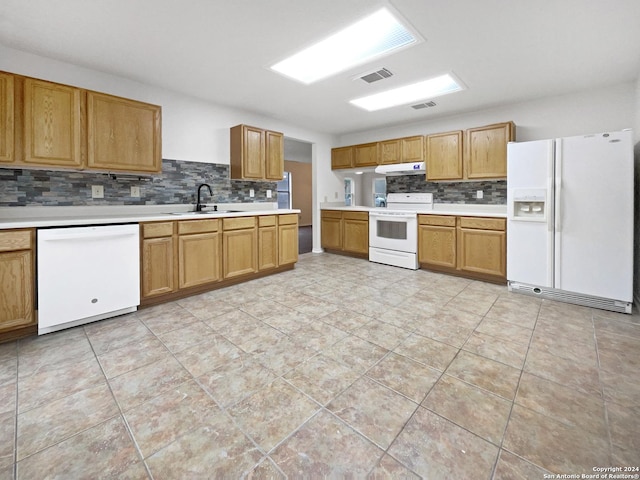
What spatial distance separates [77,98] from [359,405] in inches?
131

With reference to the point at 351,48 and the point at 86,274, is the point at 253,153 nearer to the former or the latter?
the point at 351,48

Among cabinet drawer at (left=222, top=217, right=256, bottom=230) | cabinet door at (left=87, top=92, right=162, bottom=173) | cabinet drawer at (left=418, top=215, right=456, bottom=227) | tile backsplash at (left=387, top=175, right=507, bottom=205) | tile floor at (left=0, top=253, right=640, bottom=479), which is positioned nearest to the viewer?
tile floor at (left=0, top=253, right=640, bottom=479)

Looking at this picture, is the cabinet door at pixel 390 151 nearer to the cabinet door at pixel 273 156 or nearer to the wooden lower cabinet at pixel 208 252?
the cabinet door at pixel 273 156

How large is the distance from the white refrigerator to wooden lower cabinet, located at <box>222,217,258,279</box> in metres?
3.08

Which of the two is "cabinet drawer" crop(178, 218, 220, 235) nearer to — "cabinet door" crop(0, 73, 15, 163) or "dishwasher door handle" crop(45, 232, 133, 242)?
"dishwasher door handle" crop(45, 232, 133, 242)

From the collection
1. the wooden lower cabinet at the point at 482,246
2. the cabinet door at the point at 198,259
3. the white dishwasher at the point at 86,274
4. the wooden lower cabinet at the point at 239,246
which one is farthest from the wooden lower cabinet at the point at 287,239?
the wooden lower cabinet at the point at 482,246

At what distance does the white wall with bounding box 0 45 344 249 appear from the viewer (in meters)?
2.71

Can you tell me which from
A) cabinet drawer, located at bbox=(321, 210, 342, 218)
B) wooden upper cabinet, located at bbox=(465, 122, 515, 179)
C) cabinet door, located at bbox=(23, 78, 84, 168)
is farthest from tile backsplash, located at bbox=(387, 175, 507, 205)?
cabinet door, located at bbox=(23, 78, 84, 168)

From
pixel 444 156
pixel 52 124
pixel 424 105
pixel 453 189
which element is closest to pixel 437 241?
pixel 453 189

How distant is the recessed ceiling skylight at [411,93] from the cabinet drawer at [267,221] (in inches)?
75.0

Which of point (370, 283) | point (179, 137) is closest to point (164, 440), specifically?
point (370, 283)

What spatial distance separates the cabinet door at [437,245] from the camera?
4.14 m

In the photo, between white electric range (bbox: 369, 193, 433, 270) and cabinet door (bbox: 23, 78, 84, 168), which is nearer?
cabinet door (bbox: 23, 78, 84, 168)

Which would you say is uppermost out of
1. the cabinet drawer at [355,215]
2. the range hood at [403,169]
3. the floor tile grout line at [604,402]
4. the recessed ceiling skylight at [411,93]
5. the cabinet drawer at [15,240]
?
the recessed ceiling skylight at [411,93]
